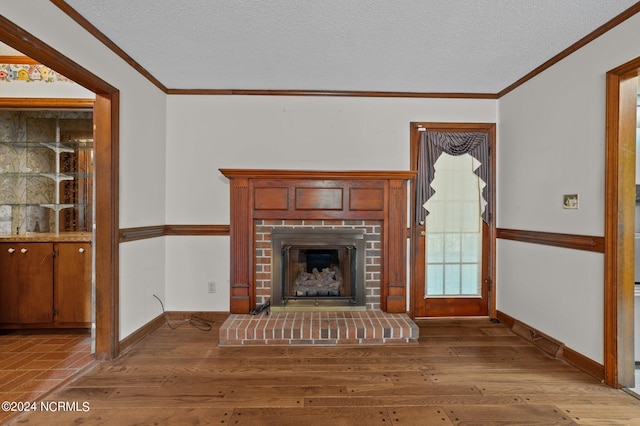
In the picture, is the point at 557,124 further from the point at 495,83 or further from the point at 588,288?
the point at 588,288

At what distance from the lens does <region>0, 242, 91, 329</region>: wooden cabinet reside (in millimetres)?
2980

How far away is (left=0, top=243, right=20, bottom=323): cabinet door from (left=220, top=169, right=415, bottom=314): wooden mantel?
6.17ft

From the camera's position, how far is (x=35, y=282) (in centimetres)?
300

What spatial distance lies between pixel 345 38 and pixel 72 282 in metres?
3.16

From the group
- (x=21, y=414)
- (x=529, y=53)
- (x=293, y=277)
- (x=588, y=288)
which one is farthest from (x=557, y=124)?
(x=21, y=414)

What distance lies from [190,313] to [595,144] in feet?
12.5

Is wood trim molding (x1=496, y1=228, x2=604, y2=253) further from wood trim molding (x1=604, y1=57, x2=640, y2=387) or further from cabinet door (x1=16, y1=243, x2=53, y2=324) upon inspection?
cabinet door (x1=16, y1=243, x2=53, y2=324)

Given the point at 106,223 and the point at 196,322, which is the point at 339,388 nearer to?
the point at 196,322

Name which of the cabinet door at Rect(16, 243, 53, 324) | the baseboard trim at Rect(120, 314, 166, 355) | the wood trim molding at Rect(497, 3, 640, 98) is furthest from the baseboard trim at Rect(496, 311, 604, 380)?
the cabinet door at Rect(16, 243, 53, 324)

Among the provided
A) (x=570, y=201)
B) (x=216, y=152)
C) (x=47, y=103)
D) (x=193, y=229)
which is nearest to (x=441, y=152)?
(x=570, y=201)

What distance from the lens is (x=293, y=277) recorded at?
3455mm

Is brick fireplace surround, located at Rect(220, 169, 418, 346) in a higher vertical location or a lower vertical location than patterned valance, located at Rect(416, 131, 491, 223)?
lower

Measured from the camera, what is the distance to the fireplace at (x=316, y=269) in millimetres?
3342

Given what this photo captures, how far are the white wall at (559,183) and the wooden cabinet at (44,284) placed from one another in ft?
13.2
